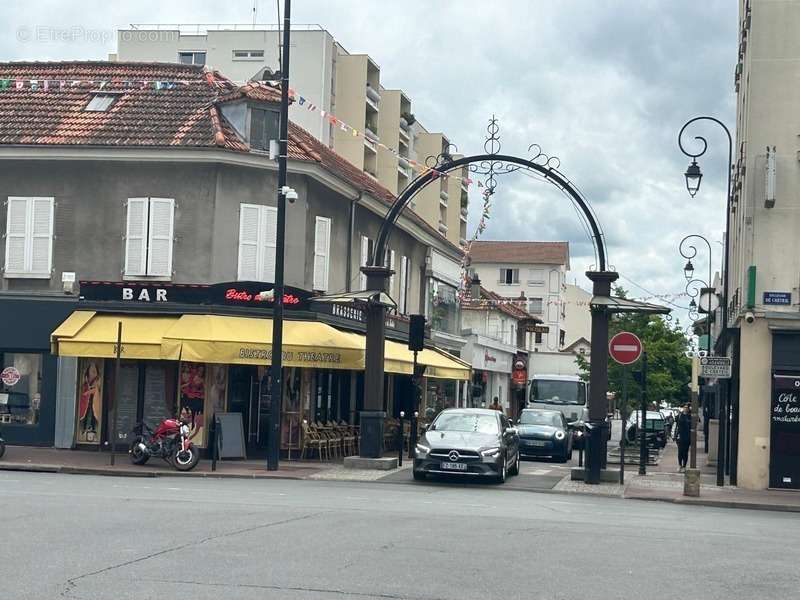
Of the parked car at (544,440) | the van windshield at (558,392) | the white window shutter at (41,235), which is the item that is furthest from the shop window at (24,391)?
the van windshield at (558,392)

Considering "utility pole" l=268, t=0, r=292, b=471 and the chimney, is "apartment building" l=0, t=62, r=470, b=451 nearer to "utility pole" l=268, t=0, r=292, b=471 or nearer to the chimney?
"utility pole" l=268, t=0, r=292, b=471

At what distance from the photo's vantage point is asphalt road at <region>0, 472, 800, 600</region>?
10.1m

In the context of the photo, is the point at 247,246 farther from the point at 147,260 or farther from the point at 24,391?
the point at 24,391

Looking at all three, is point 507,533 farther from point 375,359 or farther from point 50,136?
point 50,136

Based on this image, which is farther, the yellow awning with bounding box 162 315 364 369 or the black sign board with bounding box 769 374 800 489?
the yellow awning with bounding box 162 315 364 369

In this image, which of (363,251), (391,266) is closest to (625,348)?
(363,251)

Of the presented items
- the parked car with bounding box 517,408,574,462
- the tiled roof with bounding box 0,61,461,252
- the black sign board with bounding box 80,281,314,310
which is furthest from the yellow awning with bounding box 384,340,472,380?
the tiled roof with bounding box 0,61,461,252

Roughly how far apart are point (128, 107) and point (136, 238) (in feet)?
13.1

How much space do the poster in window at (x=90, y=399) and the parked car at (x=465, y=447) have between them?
29.7ft

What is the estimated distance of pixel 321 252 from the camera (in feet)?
102

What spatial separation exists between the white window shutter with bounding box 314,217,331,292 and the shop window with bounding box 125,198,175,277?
393 cm

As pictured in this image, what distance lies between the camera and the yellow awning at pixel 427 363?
31266 mm

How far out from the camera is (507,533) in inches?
568

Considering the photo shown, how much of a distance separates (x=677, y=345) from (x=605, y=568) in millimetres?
54199
